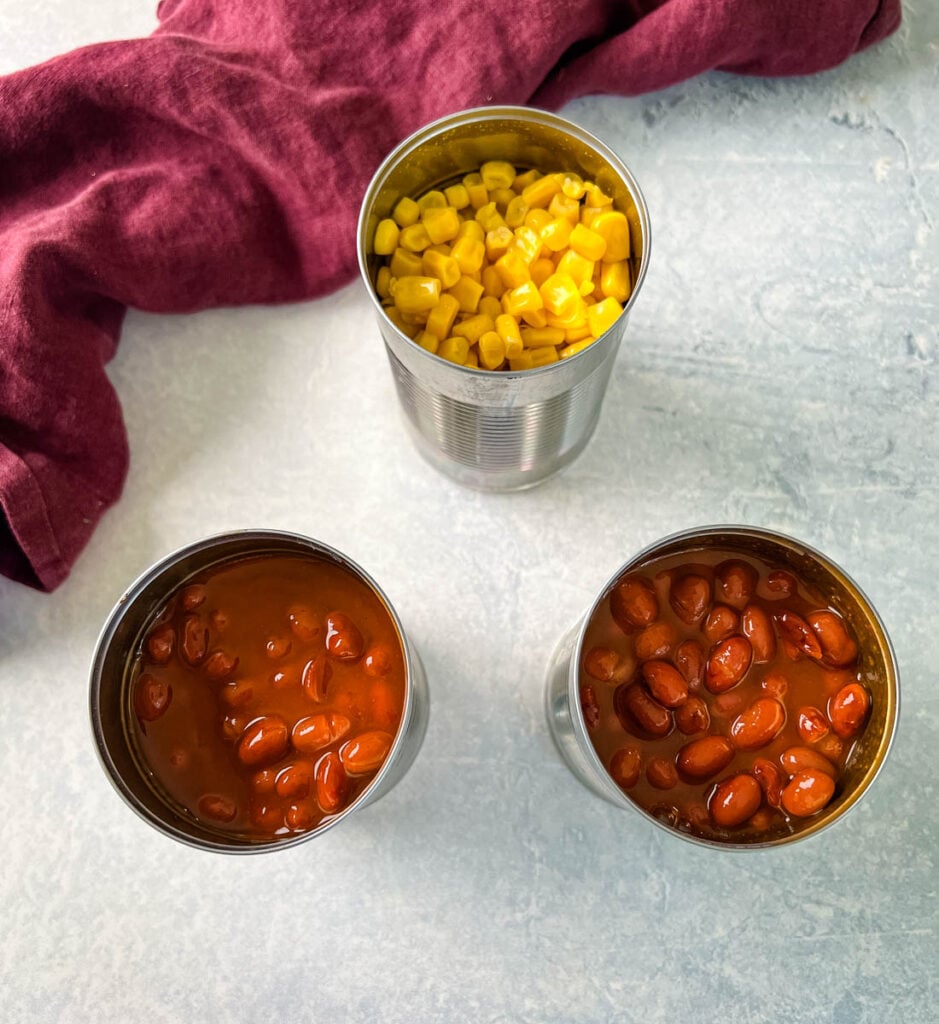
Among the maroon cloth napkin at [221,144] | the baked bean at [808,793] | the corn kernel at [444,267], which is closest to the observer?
the baked bean at [808,793]

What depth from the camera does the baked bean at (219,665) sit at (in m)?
1.02

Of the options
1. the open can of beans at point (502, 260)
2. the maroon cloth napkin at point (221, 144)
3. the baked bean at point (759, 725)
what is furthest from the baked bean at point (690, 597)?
the maroon cloth napkin at point (221, 144)

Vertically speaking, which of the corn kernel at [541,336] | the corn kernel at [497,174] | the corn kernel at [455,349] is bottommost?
the corn kernel at [541,336]

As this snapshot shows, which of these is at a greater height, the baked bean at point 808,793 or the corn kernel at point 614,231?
the corn kernel at point 614,231

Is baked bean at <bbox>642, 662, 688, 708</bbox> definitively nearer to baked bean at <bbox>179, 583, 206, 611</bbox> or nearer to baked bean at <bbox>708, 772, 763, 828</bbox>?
baked bean at <bbox>708, 772, 763, 828</bbox>

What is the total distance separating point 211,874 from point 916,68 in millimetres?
1338

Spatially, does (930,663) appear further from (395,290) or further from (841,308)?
(395,290)

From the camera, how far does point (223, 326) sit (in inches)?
49.8

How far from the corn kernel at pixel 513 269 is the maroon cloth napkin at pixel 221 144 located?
0.24 metres

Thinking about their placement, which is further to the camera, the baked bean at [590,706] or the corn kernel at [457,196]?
the corn kernel at [457,196]

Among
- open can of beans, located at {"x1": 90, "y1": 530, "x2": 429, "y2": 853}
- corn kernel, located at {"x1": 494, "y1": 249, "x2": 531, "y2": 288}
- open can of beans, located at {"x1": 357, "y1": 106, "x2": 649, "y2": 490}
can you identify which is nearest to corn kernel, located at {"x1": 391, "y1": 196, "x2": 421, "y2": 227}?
open can of beans, located at {"x1": 357, "y1": 106, "x2": 649, "y2": 490}

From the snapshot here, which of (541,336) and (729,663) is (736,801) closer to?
(729,663)

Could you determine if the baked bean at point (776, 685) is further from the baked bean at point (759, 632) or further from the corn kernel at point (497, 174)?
the corn kernel at point (497, 174)

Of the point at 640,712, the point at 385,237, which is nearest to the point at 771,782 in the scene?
the point at 640,712
